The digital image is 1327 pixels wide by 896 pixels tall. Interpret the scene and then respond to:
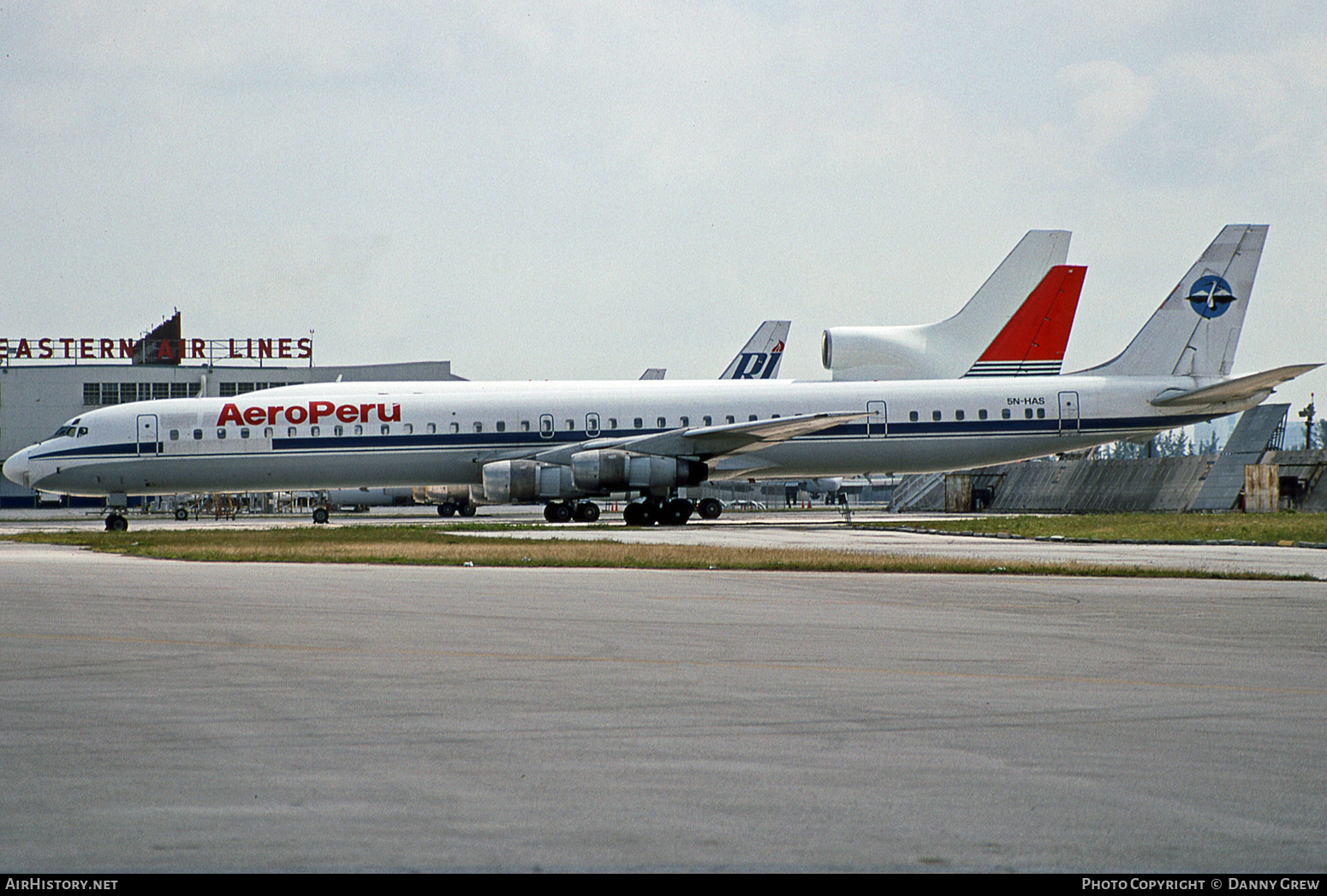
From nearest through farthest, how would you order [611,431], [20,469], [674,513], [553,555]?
[553,555], [674,513], [20,469], [611,431]

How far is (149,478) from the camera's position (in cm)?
3825

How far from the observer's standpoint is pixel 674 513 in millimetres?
38062

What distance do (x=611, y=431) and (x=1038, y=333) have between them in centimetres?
1814

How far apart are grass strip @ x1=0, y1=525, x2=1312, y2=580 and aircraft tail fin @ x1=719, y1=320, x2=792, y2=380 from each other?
149 ft

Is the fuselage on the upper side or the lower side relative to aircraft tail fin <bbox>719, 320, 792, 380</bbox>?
lower

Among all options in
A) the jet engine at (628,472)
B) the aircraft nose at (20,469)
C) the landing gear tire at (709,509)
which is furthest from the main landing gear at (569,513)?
the aircraft nose at (20,469)

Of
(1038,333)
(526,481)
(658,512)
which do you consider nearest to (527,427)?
(526,481)

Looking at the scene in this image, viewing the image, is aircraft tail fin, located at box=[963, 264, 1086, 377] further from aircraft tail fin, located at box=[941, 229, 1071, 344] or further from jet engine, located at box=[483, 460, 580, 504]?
jet engine, located at box=[483, 460, 580, 504]

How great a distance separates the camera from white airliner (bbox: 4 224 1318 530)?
37906 millimetres

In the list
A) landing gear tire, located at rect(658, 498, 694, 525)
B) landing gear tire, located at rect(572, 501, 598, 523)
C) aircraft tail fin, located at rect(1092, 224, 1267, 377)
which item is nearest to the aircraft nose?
landing gear tire, located at rect(572, 501, 598, 523)

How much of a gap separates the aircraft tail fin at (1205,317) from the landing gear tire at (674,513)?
1492 centimetres

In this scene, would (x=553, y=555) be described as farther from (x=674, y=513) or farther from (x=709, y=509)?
(x=709, y=509)

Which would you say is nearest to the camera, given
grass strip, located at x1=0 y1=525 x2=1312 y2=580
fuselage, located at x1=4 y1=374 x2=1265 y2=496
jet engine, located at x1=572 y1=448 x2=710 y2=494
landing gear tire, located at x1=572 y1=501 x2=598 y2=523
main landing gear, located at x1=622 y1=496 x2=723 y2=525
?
grass strip, located at x1=0 y1=525 x2=1312 y2=580

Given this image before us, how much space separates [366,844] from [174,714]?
288 cm
